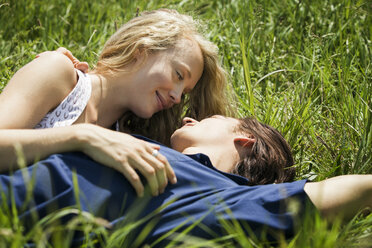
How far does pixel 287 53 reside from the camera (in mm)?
3984

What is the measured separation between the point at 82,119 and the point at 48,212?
0.84m

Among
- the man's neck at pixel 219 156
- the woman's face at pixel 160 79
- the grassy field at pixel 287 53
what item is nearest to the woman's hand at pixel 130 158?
the man's neck at pixel 219 156

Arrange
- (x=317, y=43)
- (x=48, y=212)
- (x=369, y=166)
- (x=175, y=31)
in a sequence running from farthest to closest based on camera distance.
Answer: (x=317, y=43) < (x=175, y=31) < (x=369, y=166) < (x=48, y=212)

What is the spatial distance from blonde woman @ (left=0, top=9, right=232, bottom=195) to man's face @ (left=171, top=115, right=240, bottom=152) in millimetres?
313

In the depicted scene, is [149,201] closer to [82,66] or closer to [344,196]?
[344,196]

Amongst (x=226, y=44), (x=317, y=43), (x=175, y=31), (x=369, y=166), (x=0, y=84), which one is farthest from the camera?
(x=226, y=44)

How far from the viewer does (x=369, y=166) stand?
2.60 meters

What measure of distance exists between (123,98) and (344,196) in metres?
1.30

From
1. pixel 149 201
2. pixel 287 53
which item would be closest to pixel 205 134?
pixel 149 201

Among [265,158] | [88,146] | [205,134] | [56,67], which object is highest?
[56,67]

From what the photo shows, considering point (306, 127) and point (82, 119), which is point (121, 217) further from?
point (306, 127)

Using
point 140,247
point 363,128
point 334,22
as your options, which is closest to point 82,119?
point 140,247

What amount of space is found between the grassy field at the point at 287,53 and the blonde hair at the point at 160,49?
0.60ft

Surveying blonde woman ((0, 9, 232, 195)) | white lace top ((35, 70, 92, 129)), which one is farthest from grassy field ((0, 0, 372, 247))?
white lace top ((35, 70, 92, 129))
